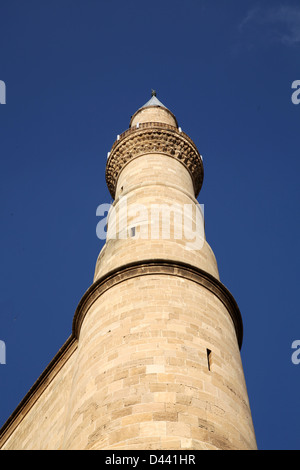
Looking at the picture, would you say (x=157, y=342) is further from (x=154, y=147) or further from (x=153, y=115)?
(x=153, y=115)

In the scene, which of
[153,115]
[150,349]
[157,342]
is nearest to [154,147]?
[153,115]

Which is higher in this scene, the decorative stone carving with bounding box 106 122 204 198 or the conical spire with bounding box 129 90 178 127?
the conical spire with bounding box 129 90 178 127

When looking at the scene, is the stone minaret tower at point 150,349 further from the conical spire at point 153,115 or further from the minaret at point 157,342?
the conical spire at point 153,115

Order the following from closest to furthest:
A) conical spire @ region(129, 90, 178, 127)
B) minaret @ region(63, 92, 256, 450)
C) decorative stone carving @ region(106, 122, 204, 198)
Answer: minaret @ region(63, 92, 256, 450) → decorative stone carving @ region(106, 122, 204, 198) → conical spire @ region(129, 90, 178, 127)

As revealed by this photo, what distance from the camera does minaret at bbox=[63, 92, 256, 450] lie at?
713cm

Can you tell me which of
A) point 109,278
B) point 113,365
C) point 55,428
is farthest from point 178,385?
point 55,428

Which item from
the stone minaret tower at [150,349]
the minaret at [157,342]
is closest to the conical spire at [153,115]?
the stone minaret tower at [150,349]

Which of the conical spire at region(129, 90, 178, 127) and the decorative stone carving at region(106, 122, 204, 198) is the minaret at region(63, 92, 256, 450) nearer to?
the decorative stone carving at region(106, 122, 204, 198)

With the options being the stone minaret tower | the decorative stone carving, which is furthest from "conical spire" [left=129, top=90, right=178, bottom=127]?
the stone minaret tower

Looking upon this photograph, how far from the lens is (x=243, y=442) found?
7.48 m

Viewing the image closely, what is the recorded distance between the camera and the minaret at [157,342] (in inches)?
281

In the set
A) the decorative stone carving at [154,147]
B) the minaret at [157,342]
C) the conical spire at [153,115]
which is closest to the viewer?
the minaret at [157,342]

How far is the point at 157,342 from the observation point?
8.16m

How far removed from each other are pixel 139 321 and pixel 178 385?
143cm
